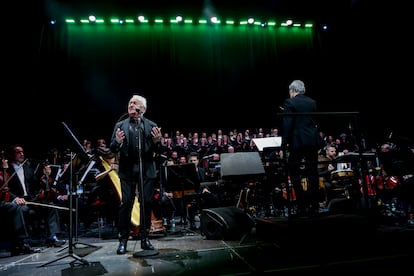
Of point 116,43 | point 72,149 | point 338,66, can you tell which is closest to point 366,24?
point 338,66

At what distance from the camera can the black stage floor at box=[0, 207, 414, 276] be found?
242 cm

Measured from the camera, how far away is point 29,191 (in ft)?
17.3

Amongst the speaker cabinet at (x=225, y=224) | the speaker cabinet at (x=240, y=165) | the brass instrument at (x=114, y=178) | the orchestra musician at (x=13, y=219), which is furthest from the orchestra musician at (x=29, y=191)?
the speaker cabinet at (x=240, y=165)

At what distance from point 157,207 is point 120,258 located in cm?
254

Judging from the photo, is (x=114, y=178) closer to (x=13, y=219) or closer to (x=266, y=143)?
(x=13, y=219)

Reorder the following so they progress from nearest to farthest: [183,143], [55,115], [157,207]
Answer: [157,207], [183,143], [55,115]

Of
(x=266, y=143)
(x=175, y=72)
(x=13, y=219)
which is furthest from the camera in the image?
(x=175, y=72)

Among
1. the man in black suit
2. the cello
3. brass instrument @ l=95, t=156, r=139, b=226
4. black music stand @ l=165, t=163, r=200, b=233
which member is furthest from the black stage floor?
black music stand @ l=165, t=163, r=200, b=233

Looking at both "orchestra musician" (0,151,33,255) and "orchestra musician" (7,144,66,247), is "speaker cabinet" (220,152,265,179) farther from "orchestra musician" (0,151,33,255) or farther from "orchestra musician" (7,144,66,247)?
"orchestra musician" (0,151,33,255)

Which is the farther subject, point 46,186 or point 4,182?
point 46,186

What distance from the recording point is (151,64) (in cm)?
1332

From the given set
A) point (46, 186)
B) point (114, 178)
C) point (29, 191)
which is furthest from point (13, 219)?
point (114, 178)

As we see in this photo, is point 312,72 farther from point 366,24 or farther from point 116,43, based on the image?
point 116,43

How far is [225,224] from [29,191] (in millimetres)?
3597
